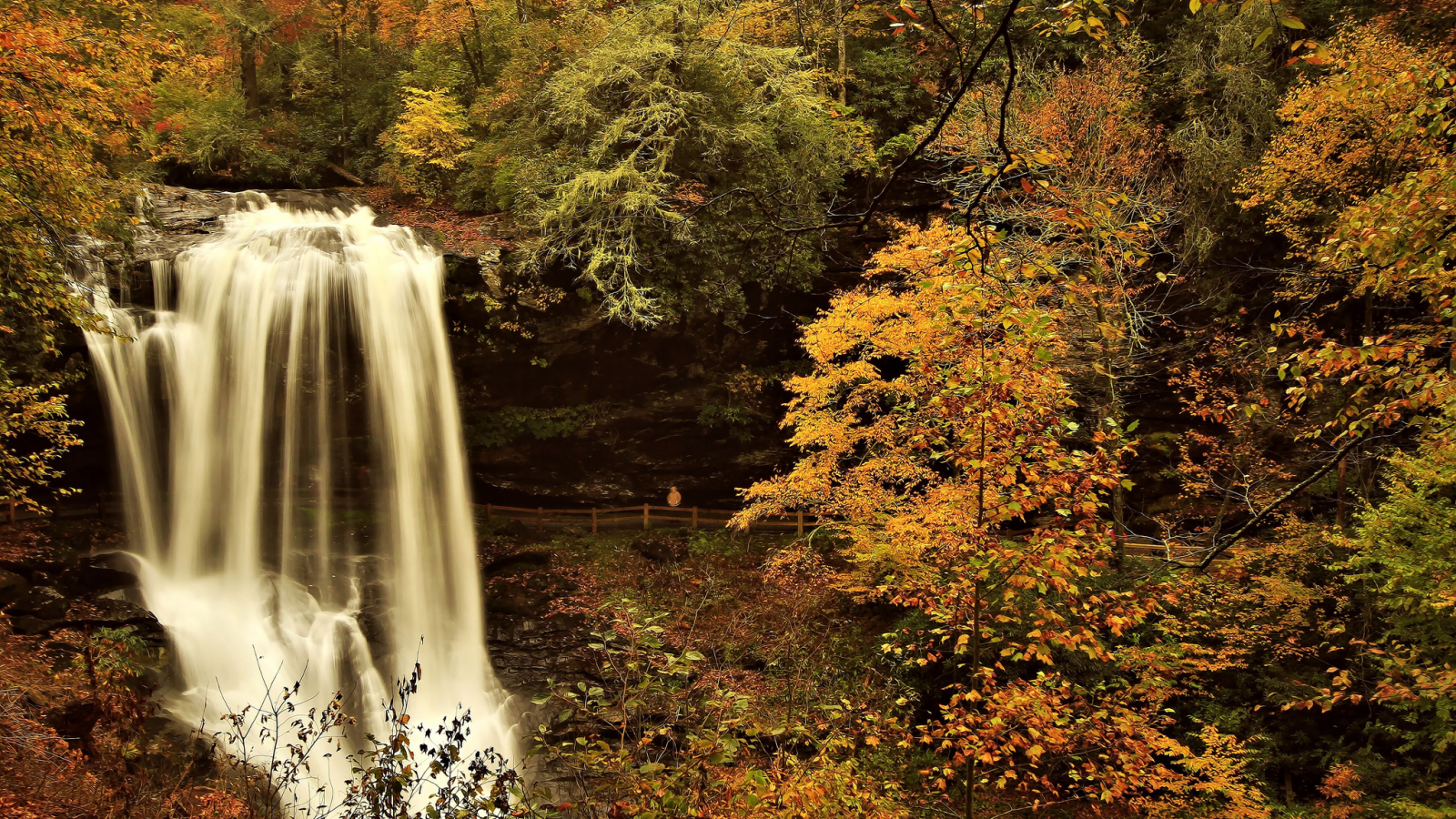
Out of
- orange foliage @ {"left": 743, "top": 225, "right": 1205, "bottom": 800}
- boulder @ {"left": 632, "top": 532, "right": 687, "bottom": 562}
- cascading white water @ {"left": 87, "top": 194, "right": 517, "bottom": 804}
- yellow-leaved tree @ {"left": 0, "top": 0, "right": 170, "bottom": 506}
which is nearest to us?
orange foliage @ {"left": 743, "top": 225, "right": 1205, "bottom": 800}

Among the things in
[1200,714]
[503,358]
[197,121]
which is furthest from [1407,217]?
[197,121]

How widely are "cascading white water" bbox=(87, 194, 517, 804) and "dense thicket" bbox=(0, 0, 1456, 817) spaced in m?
1.69

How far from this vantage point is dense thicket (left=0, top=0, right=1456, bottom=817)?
507 cm

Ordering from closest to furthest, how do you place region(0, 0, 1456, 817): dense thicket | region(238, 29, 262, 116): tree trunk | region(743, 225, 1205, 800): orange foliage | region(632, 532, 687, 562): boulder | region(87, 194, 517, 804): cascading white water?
1. region(743, 225, 1205, 800): orange foliage
2. region(0, 0, 1456, 817): dense thicket
3. region(87, 194, 517, 804): cascading white water
4. region(632, 532, 687, 562): boulder
5. region(238, 29, 262, 116): tree trunk

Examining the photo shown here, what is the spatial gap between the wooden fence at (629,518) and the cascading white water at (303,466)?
2307mm

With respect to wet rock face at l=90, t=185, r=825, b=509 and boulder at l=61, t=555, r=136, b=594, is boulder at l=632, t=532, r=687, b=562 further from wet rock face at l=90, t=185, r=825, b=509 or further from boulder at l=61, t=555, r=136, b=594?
boulder at l=61, t=555, r=136, b=594

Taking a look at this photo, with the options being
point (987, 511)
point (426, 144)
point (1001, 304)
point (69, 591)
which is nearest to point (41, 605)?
point (69, 591)

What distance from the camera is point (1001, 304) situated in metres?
3.26

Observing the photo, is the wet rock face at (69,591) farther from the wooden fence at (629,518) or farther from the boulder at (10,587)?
the wooden fence at (629,518)

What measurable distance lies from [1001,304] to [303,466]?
14.2m

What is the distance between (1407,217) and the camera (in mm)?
4035

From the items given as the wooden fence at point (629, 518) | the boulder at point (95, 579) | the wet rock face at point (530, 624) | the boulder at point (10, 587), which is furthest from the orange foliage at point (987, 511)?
the boulder at point (10, 587)

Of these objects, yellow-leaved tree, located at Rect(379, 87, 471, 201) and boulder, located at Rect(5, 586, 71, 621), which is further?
yellow-leaved tree, located at Rect(379, 87, 471, 201)

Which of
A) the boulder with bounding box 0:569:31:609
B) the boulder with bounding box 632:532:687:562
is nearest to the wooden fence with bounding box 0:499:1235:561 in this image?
the boulder with bounding box 632:532:687:562
